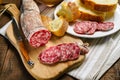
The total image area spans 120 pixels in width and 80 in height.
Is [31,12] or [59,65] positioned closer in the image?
[59,65]

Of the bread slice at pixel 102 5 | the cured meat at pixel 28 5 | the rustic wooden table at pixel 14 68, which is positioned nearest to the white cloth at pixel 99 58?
the rustic wooden table at pixel 14 68

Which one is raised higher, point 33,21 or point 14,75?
point 33,21

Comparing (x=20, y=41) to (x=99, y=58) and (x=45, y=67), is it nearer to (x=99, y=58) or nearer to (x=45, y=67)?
(x=45, y=67)

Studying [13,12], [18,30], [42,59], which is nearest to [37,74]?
→ [42,59]

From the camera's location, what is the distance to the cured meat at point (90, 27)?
120 cm

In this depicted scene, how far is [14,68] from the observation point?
110cm

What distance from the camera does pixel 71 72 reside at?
3.55ft

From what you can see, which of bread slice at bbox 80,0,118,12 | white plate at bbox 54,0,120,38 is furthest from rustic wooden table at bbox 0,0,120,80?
bread slice at bbox 80,0,118,12

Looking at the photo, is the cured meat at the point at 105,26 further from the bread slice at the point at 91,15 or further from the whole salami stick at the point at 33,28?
the whole salami stick at the point at 33,28

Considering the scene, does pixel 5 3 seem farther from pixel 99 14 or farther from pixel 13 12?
pixel 99 14

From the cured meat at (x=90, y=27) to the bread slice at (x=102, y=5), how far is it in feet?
0.24

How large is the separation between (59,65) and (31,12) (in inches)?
12.7

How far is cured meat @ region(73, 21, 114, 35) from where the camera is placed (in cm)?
120

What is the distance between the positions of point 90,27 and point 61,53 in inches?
8.7
